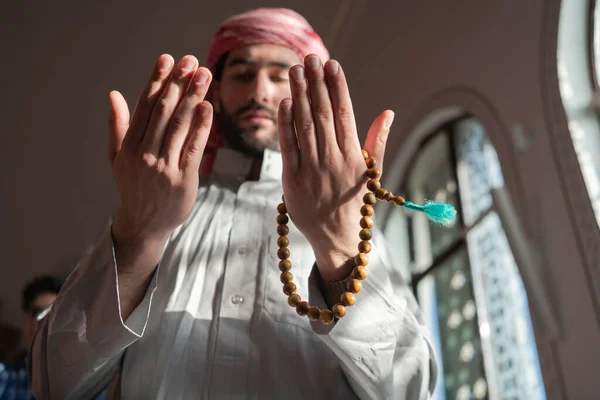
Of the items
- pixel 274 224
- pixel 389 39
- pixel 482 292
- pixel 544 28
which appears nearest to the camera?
pixel 274 224

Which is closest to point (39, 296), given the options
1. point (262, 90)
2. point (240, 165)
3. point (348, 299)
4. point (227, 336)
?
point (240, 165)

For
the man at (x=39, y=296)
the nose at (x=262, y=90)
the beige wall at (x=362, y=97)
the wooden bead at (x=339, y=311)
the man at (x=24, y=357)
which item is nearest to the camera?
the wooden bead at (x=339, y=311)

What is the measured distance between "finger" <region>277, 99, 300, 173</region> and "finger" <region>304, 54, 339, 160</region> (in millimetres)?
30

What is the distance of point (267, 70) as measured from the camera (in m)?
1.10

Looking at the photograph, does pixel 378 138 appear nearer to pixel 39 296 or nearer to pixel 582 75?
pixel 582 75

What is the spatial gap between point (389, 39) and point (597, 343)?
186 centimetres

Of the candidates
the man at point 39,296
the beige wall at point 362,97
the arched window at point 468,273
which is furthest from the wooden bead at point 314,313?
the man at point 39,296

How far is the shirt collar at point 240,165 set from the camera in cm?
107

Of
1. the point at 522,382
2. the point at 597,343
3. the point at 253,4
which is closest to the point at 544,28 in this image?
the point at 597,343

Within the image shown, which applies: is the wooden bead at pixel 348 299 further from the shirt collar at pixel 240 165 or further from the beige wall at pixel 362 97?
the beige wall at pixel 362 97

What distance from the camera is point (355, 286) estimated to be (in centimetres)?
67

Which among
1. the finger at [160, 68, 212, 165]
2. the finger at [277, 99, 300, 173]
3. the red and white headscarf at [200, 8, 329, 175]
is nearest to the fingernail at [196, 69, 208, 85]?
the finger at [160, 68, 212, 165]

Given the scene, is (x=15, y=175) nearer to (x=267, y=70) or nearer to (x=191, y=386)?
(x=267, y=70)

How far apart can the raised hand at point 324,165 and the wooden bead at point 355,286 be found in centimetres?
3
